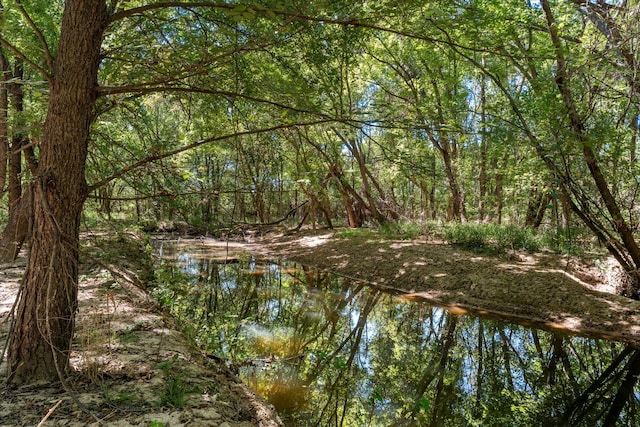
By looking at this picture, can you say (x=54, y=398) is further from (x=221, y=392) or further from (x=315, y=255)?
(x=315, y=255)

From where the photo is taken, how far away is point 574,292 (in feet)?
26.6

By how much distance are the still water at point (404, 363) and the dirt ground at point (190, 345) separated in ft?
2.17

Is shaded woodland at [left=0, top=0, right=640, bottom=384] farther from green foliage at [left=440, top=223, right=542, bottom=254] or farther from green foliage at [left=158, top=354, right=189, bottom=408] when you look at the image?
green foliage at [left=440, top=223, right=542, bottom=254]

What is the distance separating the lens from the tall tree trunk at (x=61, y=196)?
2668 millimetres

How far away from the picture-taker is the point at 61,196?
2719 millimetres

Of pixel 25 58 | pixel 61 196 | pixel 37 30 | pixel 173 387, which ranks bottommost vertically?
pixel 173 387

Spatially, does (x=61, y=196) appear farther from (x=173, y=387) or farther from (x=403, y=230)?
(x=403, y=230)

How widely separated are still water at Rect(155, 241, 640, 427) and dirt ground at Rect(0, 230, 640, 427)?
0.66 metres

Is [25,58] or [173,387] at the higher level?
[25,58]

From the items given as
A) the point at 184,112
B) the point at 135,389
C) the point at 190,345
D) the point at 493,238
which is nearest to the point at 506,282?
the point at 493,238

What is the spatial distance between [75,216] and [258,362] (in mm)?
3296

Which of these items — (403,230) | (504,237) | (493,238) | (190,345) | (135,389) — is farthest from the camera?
(403,230)

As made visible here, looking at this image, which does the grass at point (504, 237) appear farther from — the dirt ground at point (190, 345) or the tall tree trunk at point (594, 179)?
the tall tree trunk at point (594, 179)

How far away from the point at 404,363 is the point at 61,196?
5.16 metres
